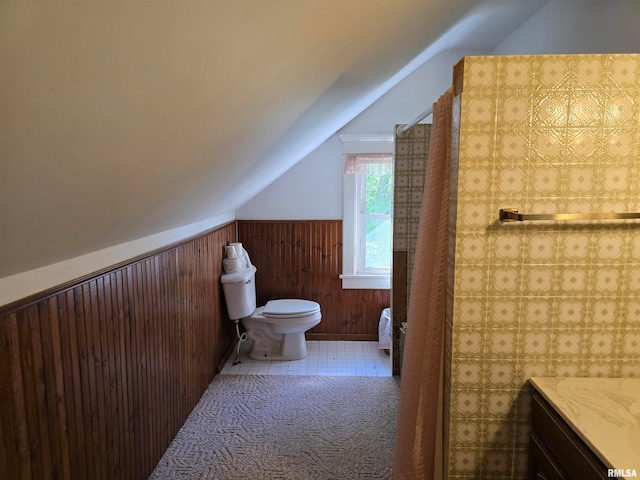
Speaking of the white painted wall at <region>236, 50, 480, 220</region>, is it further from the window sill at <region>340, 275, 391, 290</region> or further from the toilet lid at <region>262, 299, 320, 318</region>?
the toilet lid at <region>262, 299, 320, 318</region>

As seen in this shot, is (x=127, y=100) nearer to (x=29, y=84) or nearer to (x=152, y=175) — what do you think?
(x=29, y=84)

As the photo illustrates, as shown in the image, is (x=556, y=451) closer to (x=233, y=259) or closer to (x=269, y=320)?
(x=269, y=320)

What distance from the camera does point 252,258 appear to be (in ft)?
13.4

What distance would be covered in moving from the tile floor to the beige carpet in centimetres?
13

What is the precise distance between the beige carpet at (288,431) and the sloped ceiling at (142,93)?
119 cm

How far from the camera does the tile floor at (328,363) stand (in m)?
3.40

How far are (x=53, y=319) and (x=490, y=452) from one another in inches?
56.6

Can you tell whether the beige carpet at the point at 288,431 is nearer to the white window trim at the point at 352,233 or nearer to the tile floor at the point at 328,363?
the tile floor at the point at 328,363

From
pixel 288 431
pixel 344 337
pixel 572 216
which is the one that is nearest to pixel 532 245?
pixel 572 216

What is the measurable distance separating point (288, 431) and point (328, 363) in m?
1.11

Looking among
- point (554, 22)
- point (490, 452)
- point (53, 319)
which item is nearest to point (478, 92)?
point (490, 452)

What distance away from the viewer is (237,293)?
11.4 ft

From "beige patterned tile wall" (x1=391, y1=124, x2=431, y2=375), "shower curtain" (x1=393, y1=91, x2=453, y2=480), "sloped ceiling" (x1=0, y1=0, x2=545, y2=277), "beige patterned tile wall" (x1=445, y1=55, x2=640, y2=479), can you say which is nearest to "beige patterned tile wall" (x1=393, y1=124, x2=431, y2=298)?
"beige patterned tile wall" (x1=391, y1=124, x2=431, y2=375)

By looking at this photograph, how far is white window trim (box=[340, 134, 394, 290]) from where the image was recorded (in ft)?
12.8
